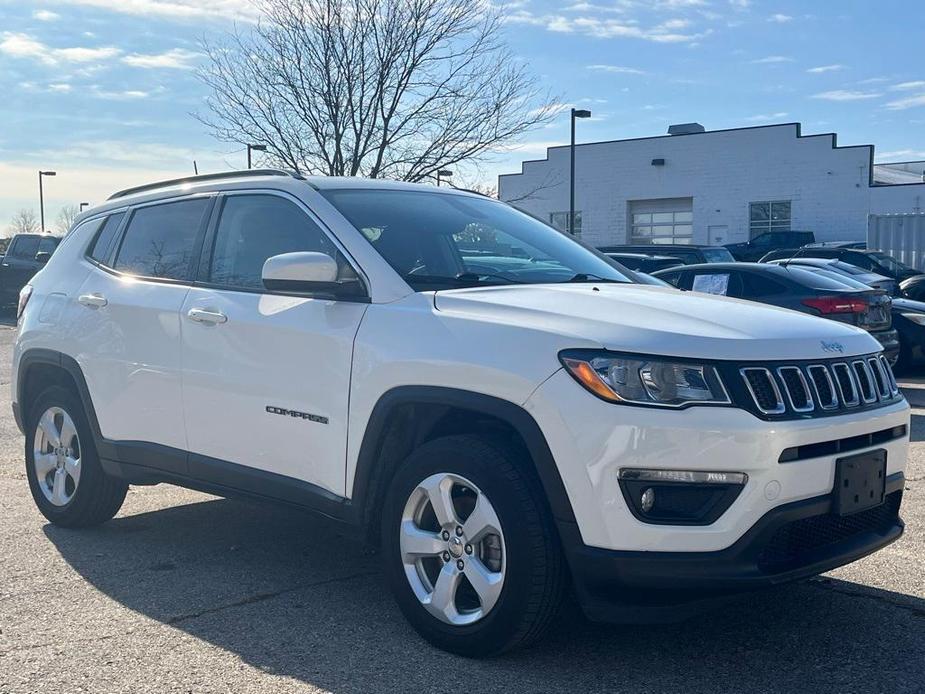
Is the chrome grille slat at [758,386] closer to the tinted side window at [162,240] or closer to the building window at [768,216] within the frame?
the tinted side window at [162,240]

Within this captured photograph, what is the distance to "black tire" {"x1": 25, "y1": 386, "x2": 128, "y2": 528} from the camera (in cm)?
564

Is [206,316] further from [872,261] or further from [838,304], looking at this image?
[872,261]

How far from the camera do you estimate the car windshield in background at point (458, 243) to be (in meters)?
4.43

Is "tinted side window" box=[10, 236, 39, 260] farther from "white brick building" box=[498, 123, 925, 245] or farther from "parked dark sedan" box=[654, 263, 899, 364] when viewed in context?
"parked dark sedan" box=[654, 263, 899, 364]

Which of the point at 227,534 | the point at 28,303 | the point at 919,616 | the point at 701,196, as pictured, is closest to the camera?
the point at 919,616

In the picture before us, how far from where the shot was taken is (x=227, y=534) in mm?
5750

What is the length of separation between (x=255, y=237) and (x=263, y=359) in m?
0.70

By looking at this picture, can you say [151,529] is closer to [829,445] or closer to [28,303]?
[28,303]

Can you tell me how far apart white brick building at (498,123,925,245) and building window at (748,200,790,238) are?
4 centimetres

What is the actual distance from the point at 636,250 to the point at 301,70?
10866 mm

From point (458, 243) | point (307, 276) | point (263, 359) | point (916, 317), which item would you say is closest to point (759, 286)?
point (916, 317)

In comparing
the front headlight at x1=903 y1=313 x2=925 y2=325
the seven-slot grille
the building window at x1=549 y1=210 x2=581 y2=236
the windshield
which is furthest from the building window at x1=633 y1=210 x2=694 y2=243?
the seven-slot grille

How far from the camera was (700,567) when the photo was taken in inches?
134

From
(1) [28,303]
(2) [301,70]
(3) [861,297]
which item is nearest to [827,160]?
(2) [301,70]
